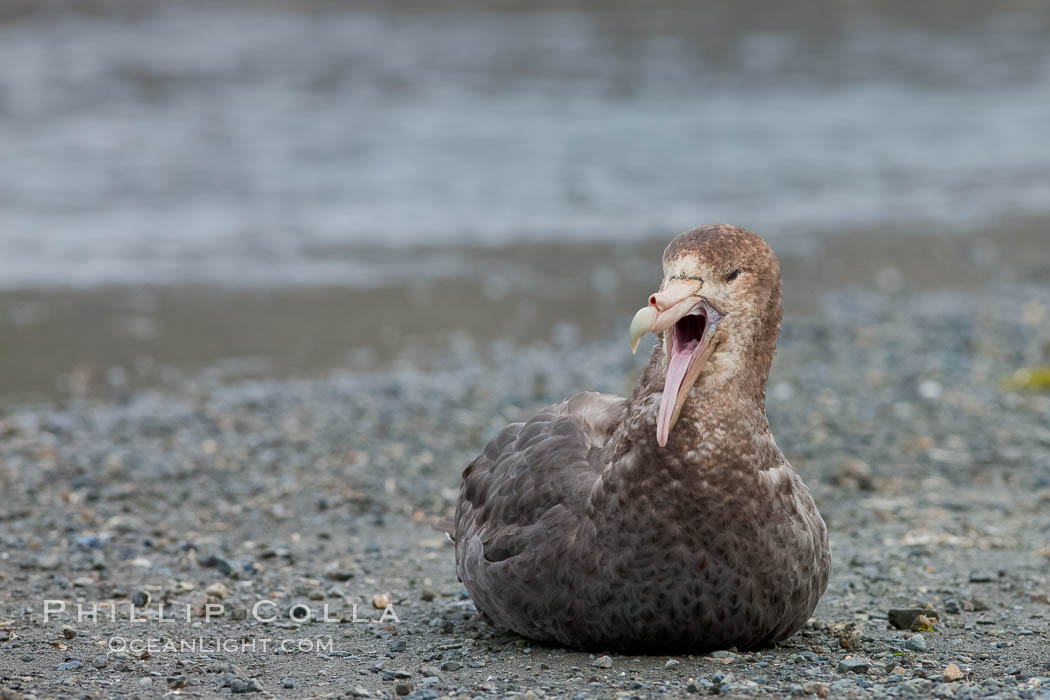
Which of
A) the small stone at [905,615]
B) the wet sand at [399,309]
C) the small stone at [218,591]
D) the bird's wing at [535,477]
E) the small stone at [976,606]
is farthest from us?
the wet sand at [399,309]

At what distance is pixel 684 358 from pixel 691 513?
0.57 meters

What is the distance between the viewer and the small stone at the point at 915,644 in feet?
18.2

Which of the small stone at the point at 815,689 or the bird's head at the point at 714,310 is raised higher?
the bird's head at the point at 714,310

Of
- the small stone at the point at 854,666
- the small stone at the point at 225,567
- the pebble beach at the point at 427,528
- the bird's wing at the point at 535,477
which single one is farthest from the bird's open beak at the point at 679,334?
the small stone at the point at 225,567

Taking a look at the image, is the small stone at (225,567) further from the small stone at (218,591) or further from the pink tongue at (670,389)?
the pink tongue at (670,389)

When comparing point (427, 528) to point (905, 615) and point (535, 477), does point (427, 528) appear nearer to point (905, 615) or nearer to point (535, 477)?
point (535, 477)

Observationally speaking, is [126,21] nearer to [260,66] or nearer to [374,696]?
[260,66]

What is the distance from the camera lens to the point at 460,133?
26484 millimetres

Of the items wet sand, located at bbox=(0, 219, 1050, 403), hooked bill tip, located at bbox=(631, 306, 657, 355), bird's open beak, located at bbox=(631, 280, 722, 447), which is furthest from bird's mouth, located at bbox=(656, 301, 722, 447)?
wet sand, located at bbox=(0, 219, 1050, 403)

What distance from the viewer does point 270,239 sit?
17.9 m

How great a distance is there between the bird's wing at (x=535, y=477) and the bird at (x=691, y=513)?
19 millimetres

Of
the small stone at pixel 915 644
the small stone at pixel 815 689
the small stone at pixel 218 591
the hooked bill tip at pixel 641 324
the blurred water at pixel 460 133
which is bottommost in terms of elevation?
the small stone at pixel 815 689

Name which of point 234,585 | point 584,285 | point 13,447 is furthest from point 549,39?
point 234,585

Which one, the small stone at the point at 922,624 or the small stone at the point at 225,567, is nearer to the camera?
the small stone at the point at 922,624
